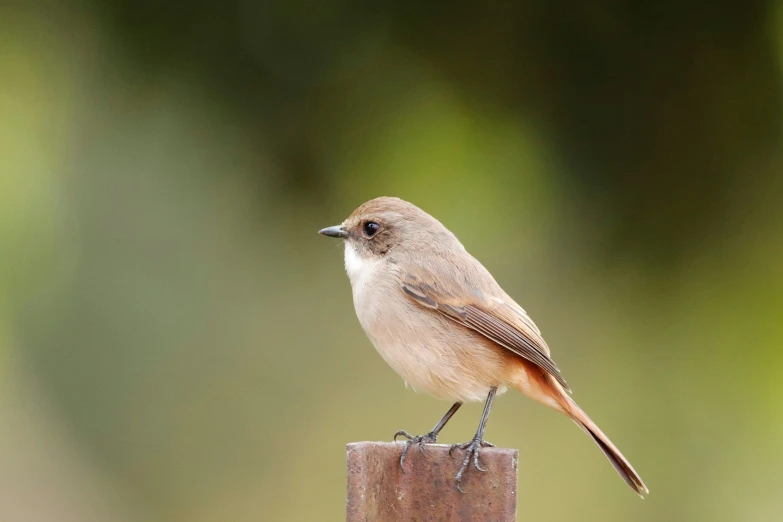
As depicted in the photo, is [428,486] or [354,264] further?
[354,264]

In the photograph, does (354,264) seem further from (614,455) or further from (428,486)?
(428,486)

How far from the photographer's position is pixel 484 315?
4.16 meters

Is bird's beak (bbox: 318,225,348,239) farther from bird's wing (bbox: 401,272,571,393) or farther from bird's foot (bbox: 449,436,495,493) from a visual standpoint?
bird's foot (bbox: 449,436,495,493)

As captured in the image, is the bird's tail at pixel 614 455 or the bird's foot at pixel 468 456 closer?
the bird's foot at pixel 468 456

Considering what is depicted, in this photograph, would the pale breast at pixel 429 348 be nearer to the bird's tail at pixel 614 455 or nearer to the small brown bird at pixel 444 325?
the small brown bird at pixel 444 325

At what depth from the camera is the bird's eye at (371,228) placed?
4.48 meters

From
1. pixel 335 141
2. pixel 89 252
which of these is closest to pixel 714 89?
pixel 335 141

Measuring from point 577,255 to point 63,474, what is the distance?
334cm

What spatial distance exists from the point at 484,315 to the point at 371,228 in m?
0.70

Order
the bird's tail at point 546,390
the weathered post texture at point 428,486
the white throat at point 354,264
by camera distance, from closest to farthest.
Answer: the weathered post texture at point 428,486
the bird's tail at point 546,390
the white throat at point 354,264

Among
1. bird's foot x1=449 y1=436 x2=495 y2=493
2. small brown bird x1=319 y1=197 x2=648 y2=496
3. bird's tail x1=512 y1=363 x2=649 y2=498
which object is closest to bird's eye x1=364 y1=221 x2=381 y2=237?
small brown bird x1=319 y1=197 x2=648 y2=496

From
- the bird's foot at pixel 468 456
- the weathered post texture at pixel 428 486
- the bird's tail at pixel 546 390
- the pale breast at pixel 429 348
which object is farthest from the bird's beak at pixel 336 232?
the weathered post texture at pixel 428 486

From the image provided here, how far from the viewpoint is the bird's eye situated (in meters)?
4.48

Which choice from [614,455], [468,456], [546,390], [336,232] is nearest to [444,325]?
[546,390]
